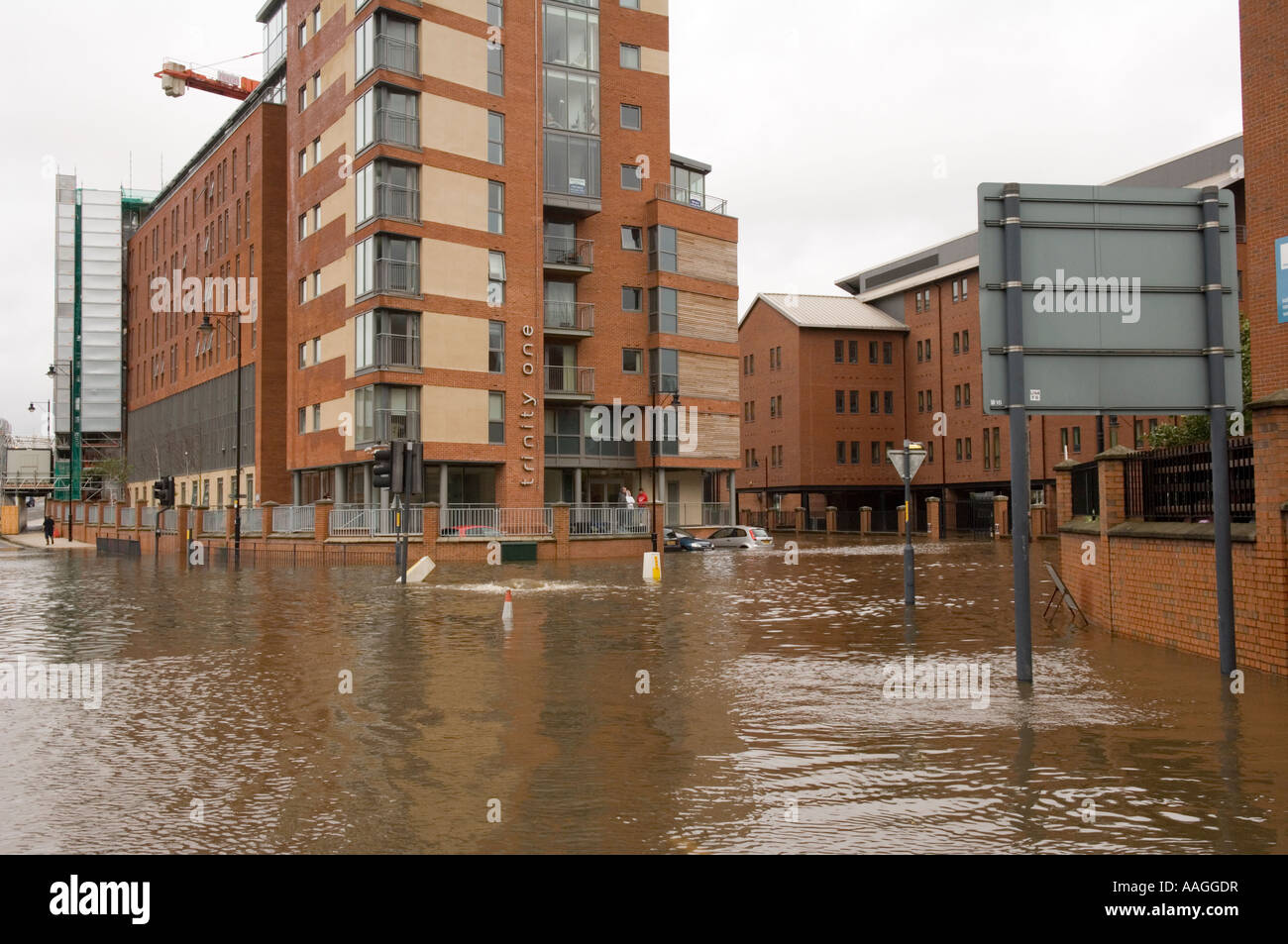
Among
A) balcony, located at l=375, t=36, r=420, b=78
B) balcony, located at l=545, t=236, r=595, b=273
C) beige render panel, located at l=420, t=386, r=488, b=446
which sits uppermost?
balcony, located at l=375, t=36, r=420, b=78

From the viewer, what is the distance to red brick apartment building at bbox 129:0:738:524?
41688 mm

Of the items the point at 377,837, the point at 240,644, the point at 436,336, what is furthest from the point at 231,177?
the point at 377,837

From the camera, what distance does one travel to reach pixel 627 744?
8.09 m

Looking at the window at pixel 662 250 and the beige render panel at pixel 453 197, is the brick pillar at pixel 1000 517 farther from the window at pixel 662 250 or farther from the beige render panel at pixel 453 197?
the beige render panel at pixel 453 197

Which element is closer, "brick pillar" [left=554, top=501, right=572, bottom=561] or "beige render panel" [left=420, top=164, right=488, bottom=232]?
"brick pillar" [left=554, top=501, right=572, bottom=561]

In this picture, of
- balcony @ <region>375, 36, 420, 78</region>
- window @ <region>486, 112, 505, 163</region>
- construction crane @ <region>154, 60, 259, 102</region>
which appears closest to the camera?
balcony @ <region>375, 36, 420, 78</region>

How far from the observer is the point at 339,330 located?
4450cm

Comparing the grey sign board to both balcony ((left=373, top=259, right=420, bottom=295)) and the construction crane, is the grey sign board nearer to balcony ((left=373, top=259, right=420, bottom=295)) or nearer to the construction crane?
balcony ((left=373, top=259, right=420, bottom=295))

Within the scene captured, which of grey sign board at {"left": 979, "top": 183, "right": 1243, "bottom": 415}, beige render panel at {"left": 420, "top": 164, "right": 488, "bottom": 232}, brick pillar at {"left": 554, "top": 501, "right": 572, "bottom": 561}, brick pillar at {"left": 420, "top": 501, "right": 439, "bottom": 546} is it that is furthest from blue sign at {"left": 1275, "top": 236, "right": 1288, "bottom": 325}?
beige render panel at {"left": 420, "top": 164, "right": 488, "bottom": 232}

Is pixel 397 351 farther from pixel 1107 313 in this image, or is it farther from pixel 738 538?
pixel 1107 313

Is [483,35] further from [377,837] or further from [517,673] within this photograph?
[377,837]

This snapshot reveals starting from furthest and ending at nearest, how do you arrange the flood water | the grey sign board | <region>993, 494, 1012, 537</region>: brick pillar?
<region>993, 494, 1012, 537</region>: brick pillar → the grey sign board → the flood water

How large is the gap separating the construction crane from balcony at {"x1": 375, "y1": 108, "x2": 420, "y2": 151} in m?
63.4

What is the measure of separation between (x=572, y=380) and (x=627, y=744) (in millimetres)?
41114
